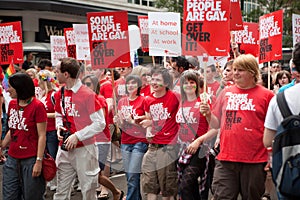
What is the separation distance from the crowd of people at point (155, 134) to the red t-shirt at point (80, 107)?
0.04 feet

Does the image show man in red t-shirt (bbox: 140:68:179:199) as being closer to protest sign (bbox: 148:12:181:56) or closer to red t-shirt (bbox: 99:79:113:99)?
protest sign (bbox: 148:12:181:56)

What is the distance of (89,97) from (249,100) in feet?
6.36

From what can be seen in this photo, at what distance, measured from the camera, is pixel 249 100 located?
5.22 metres

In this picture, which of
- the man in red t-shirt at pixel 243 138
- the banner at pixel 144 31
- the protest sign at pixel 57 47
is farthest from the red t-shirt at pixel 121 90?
the protest sign at pixel 57 47

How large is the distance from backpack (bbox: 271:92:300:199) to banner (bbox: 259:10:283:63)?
583cm

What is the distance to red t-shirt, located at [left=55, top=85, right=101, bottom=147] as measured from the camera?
623cm

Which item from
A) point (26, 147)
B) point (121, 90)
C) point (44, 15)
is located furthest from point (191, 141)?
point (44, 15)

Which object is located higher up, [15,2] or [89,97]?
[15,2]

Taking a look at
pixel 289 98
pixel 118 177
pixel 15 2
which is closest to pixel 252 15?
pixel 15 2

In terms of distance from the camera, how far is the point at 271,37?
9430mm

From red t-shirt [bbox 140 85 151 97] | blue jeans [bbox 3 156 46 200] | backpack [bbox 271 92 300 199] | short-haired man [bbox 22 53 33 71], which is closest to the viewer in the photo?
backpack [bbox 271 92 300 199]

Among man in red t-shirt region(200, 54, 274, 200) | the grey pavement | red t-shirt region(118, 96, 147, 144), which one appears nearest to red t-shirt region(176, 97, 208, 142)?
red t-shirt region(118, 96, 147, 144)

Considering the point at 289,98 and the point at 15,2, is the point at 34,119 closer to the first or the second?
the point at 289,98

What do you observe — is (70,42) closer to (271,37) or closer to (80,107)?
(271,37)
